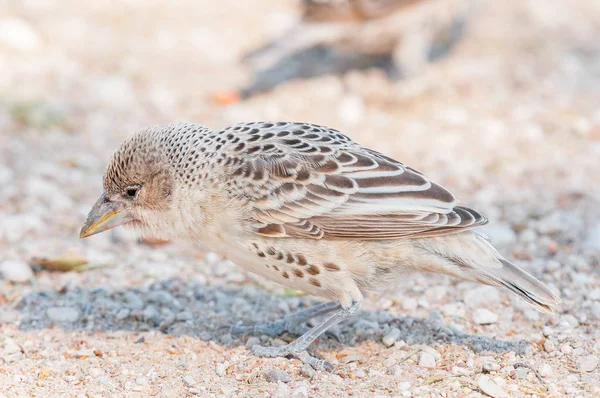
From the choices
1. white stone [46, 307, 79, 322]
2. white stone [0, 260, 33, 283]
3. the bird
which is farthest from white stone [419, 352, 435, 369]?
white stone [0, 260, 33, 283]

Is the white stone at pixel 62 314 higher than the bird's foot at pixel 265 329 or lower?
lower

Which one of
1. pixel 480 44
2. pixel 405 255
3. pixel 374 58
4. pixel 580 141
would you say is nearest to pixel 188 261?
pixel 405 255

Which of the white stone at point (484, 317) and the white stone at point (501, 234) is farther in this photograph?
the white stone at point (501, 234)

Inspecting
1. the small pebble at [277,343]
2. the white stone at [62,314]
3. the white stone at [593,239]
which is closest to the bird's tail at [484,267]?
the small pebble at [277,343]

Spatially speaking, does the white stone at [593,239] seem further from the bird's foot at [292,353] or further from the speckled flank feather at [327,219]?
the bird's foot at [292,353]

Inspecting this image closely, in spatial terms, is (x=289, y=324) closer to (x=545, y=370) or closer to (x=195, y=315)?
(x=195, y=315)

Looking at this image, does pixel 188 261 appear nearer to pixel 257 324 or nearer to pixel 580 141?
pixel 257 324

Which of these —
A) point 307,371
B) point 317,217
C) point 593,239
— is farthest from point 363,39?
point 307,371
